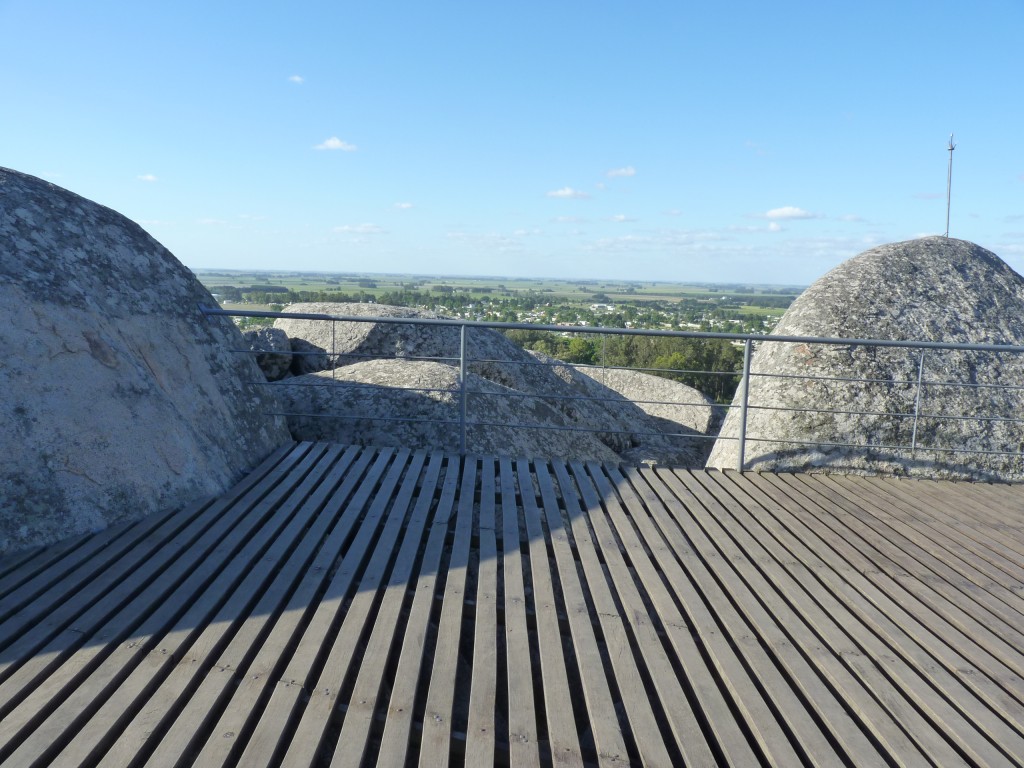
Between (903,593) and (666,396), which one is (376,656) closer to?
(903,593)

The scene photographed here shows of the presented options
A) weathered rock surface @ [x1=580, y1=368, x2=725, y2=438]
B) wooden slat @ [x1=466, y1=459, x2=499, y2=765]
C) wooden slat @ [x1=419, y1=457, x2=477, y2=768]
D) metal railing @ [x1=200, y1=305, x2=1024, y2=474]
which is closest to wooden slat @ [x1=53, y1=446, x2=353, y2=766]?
wooden slat @ [x1=419, y1=457, x2=477, y2=768]

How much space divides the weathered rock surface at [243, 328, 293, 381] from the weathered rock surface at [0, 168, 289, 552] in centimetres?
247

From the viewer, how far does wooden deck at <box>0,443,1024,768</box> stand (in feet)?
7.07

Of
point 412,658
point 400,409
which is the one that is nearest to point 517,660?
point 412,658

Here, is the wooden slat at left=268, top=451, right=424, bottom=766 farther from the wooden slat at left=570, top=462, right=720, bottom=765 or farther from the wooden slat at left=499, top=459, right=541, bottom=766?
the wooden slat at left=570, top=462, right=720, bottom=765

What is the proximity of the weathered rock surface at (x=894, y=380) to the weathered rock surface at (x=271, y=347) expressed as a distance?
15.2ft

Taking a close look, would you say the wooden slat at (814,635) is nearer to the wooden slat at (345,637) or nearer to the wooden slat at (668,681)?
the wooden slat at (668,681)

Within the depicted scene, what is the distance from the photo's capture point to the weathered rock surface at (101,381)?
358 cm

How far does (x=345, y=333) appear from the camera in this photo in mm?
8102

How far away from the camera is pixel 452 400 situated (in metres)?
6.41

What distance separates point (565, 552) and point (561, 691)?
1.21m

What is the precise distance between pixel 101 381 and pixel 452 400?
2.96 metres

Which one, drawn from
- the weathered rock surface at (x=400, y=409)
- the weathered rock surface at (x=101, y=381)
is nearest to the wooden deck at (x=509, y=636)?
the weathered rock surface at (x=101, y=381)

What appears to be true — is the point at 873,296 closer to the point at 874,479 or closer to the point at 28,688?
the point at 874,479
